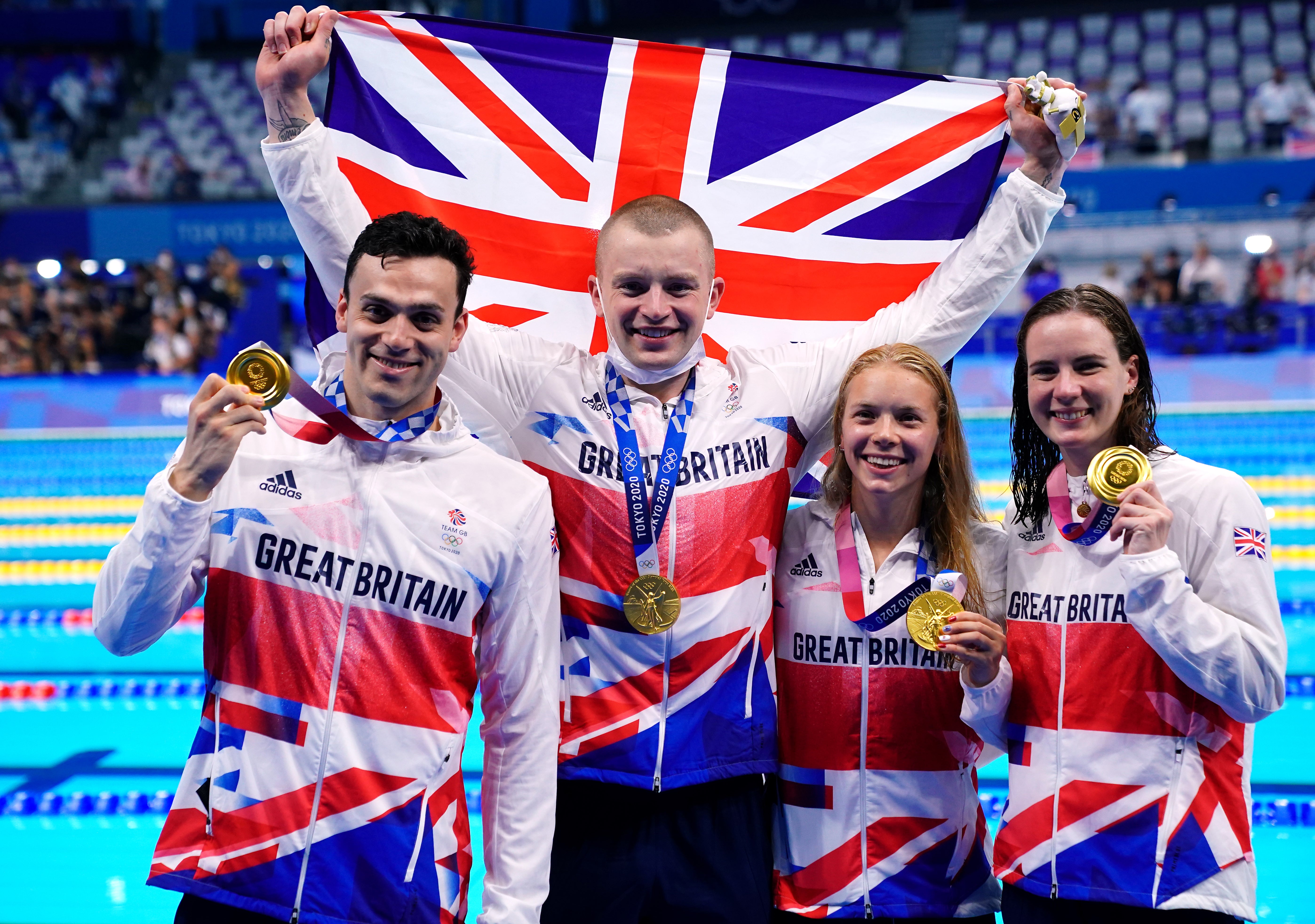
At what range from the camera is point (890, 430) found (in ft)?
8.23

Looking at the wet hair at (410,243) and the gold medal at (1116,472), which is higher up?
the wet hair at (410,243)

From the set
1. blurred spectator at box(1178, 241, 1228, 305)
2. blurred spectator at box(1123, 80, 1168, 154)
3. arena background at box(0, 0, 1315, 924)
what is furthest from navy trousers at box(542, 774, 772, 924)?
blurred spectator at box(1123, 80, 1168, 154)

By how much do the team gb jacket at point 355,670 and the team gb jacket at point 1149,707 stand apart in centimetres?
98

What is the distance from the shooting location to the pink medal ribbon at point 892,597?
2.45 m

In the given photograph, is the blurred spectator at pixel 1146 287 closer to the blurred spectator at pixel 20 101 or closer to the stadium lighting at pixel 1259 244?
the stadium lighting at pixel 1259 244

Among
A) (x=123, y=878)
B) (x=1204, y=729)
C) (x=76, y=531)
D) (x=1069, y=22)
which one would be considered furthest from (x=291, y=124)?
(x=1069, y=22)

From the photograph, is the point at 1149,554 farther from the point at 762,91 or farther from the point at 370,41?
the point at 370,41

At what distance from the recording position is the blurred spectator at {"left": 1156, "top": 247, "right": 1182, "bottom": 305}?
1404cm

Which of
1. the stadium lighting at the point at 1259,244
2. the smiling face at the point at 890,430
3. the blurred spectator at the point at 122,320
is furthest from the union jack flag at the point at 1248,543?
the stadium lighting at the point at 1259,244

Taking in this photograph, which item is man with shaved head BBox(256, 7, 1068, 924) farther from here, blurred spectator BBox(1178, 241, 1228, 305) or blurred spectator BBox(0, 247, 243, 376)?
blurred spectator BBox(0, 247, 243, 376)

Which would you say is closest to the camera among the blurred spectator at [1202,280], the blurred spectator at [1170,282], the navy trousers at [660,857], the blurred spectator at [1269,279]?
the navy trousers at [660,857]

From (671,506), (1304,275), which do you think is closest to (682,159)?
(671,506)

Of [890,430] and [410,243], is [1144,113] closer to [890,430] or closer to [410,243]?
[890,430]

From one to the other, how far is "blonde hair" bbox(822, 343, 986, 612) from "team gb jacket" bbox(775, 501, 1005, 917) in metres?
0.07
